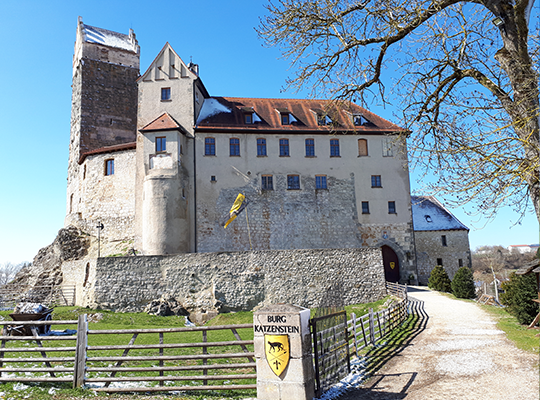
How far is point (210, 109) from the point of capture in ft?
110

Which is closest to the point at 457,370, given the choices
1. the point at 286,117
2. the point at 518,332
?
the point at 518,332

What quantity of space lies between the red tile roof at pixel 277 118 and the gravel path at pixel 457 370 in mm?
20144

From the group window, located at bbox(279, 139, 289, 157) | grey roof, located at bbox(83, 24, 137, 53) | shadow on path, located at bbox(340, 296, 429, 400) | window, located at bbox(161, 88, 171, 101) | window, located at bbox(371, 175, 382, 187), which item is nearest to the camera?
shadow on path, located at bbox(340, 296, 429, 400)

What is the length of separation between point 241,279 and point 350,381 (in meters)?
16.5

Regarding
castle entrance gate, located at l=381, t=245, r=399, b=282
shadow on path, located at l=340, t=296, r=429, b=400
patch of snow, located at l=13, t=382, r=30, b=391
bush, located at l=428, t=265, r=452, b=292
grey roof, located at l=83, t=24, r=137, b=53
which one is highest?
grey roof, located at l=83, t=24, r=137, b=53

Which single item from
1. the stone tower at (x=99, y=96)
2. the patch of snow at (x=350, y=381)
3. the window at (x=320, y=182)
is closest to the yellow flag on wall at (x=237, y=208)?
the window at (x=320, y=182)

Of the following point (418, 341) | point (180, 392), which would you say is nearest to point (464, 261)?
point (418, 341)

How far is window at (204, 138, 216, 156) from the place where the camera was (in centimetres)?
3148

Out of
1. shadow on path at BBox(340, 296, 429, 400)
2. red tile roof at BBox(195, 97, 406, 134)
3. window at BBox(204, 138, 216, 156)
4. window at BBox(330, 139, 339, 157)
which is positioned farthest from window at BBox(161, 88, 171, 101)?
shadow on path at BBox(340, 296, 429, 400)

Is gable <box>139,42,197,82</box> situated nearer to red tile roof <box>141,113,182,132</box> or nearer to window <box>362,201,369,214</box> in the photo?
red tile roof <box>141,113,182,132</box>

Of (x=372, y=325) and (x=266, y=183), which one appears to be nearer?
(x=372, y=325)

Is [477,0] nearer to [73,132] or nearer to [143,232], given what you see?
[143,232]

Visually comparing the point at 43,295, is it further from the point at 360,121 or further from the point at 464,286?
the point at 464,286

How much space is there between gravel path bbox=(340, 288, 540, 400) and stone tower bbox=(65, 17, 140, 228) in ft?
117
